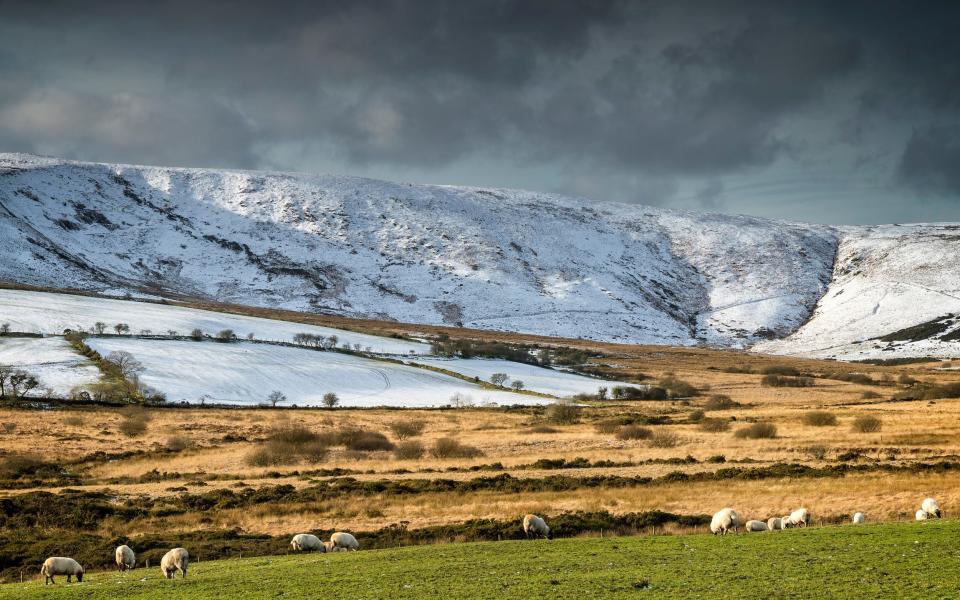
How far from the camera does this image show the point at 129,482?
151 feet

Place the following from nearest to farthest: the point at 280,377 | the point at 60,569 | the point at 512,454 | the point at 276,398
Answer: the point at 60,569 < the point at 512,454 < the point at 276,398 < the point at 280,377

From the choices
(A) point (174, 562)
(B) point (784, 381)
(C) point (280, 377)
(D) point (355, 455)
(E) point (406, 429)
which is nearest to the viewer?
(A) point (174, 562)

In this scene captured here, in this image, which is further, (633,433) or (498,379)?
(498,379)

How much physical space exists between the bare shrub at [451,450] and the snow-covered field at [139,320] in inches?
3178

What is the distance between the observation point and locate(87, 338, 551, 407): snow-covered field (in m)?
99.3

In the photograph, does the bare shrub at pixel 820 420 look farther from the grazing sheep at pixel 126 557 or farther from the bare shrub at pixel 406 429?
the grazing sheep at pixel 126 557

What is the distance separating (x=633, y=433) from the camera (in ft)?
210

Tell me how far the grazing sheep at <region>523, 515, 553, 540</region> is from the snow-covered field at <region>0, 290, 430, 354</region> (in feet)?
373

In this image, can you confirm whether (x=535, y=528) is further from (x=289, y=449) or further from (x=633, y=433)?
(x=633, y=433)

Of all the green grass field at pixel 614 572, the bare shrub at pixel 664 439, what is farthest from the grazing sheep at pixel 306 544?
the bare shrub at pixel 664 439

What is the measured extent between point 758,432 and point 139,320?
109597 mm

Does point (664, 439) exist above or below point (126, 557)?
below

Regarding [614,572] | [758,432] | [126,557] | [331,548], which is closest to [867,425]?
[758,432]

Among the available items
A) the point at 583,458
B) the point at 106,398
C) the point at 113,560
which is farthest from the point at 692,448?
the point at 106,398
